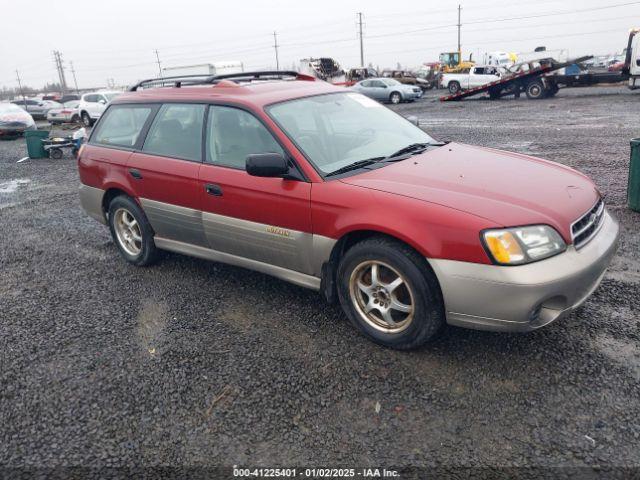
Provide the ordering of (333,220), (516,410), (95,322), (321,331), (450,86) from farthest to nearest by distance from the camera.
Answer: (450,86) < (95,322) < (321,331) < (333,220) < (516,410)

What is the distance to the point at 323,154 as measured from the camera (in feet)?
12.2

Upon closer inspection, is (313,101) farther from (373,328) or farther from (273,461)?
(273,461)

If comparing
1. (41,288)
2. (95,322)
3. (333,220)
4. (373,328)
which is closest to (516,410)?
(373,328)

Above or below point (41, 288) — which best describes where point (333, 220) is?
above

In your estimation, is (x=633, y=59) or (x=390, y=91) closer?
(x=633, y=59)

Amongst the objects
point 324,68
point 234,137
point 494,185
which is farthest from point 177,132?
point 324,68

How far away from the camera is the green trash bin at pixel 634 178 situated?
5590mm

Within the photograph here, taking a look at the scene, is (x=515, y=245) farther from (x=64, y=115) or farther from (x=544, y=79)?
(x=64, y=115)

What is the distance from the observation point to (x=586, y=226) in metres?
3.18

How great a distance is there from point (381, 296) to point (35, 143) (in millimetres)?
13522

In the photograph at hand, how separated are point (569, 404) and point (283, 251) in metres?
2.06

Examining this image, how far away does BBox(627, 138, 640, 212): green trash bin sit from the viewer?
18.3 ft

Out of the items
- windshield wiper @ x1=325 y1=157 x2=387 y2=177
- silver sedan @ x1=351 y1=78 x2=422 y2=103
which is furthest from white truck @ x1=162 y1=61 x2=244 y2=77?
windshield wiper @ x1=325 y1=157 x2=387 y2=177

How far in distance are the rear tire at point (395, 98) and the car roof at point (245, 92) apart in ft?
77.8
